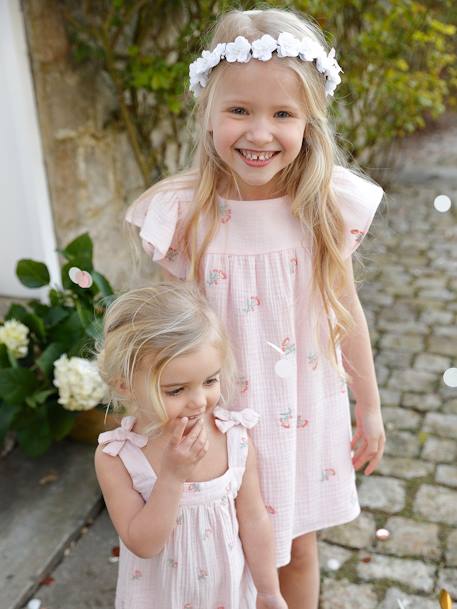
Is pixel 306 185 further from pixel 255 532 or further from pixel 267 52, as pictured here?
pixel 255 532

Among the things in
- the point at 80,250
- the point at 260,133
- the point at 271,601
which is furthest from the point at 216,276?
the point at 80,250

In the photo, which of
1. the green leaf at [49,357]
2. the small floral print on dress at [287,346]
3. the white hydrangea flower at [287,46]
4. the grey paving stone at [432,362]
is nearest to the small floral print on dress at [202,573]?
the small floral print on dress at [287,346]

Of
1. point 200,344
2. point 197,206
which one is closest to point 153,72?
point 197,206

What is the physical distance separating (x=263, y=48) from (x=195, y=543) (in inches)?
38.6

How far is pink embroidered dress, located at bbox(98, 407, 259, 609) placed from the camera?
1.44m

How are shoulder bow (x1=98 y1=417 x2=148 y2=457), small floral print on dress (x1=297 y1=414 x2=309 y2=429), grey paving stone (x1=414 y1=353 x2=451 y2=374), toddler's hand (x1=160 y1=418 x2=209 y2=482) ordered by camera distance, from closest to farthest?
toddler's hand (x1=160 y1=418 x2=209 y2=482) < shoulder bow (x1=98 y1=417 x2=148 y2=457) < small floral print on dress (x1=297 y1=414 x2=309 y2=429) < grey paving stone (x1=414 y1=353 x2=451 y2=374)

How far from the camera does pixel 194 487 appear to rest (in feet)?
4.72

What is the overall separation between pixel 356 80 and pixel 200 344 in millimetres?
3456

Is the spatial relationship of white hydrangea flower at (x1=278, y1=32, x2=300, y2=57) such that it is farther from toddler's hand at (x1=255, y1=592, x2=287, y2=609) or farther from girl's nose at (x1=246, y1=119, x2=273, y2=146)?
toddler's hand at (x1=255, y1=592, x2=287, y2=609)

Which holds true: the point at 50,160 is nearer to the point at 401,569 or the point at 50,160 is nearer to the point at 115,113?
the point at 115,113

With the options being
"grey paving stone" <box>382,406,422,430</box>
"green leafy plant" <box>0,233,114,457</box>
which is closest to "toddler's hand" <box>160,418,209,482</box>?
"green leafy plant" <box>0,233,114,457</box>

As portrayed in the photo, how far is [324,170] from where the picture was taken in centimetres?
153

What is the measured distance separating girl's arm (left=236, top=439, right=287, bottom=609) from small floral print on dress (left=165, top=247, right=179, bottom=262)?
44cm

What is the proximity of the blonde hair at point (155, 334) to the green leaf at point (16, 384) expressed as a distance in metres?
1.04
